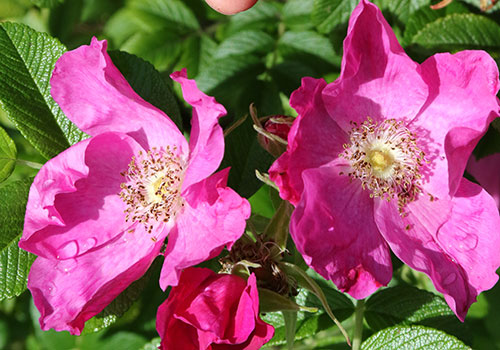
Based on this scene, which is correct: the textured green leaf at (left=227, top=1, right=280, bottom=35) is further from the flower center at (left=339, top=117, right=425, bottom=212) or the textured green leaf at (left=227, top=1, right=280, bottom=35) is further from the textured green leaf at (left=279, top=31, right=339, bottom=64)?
the flower center at (left=339, top=117, right=425, bottom=212)

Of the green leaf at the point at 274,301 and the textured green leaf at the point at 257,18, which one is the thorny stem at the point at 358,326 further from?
the textured green leaf at the point at 257,18

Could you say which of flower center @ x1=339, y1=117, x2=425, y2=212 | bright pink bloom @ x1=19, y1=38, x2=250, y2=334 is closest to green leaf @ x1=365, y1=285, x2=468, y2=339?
flower center @ x1=339, y1=117, x2=425, y2=212

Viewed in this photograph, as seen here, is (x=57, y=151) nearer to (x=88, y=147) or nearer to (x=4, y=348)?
(x=88, y=147)

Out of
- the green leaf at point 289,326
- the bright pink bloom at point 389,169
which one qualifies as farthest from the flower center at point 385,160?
the green leaf at point 289,326

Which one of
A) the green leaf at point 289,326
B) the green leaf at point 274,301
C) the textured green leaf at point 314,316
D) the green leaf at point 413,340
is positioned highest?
the green leaf at point 274,301

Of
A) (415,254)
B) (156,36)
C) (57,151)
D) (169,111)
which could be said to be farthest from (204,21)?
(415,254)

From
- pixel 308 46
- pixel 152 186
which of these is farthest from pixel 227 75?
pixel 152 186
